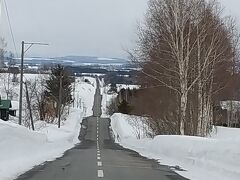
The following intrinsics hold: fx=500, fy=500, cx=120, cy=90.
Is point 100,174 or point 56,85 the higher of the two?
point 56,85

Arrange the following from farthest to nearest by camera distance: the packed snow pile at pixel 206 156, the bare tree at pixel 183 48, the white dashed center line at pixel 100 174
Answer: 1. the bare tree at pixel 183 48
2. the packed snow pile at pixel 206 156
3. the white dashed center line at pixel 100 174

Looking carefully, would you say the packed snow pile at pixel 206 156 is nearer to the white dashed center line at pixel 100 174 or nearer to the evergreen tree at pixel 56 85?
the white dashed center line at pixel 100 174

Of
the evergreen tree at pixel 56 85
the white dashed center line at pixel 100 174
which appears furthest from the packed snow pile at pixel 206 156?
the evergreen tree at pixel 56 85

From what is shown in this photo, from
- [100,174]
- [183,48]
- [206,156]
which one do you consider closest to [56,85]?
[183,48]

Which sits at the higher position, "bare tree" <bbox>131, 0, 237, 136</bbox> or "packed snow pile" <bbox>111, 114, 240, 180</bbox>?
"bare tree" <bbox>131, 0, 237, 136</bbox>

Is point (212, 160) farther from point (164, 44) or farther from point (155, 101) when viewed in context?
point (155, 101)

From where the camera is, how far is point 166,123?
3959cm

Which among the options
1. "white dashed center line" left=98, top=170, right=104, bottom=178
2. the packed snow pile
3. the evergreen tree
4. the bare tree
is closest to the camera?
"white dashed center line" left=98, top=170, right=104, bottom=178

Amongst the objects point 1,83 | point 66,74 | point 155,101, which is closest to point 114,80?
point 1,83

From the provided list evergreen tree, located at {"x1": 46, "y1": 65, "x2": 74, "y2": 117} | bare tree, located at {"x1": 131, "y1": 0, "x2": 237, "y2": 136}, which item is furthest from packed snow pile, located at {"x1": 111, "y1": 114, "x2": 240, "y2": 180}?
evergreen tree, located at {"x1": 46, "y1": 65, "x2": 74, "y2": 117}

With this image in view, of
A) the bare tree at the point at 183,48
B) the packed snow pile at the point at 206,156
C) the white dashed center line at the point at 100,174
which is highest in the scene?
the bare tree at the point at 183,48

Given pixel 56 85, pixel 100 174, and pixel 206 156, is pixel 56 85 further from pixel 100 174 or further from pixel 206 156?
pixel 100 174

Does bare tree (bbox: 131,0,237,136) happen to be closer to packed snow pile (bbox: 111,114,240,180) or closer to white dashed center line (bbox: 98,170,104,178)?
packed snow pile (bbox: 111,114,240,180)

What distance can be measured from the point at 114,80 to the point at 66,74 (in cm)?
10319
